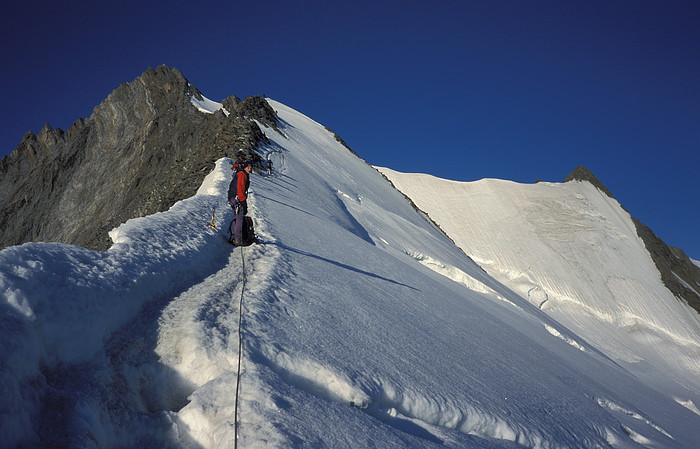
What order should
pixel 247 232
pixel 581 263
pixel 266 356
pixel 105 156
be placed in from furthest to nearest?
pixel 581 263
pixel 105 156
pixel 247 232
pixel 266 356

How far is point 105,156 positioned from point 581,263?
3686 cm

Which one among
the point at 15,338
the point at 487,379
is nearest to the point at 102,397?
the point at 15,338

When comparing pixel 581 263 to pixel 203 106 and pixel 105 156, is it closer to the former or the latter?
pixel 203 106

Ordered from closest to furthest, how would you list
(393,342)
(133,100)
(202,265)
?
(393,342) → (202,265) → (133,100)

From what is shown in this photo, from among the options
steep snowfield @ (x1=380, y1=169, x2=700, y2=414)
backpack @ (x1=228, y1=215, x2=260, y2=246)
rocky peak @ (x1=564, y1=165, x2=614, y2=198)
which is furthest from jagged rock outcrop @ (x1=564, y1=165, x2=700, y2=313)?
backpack @ (x1=228, y1=215, x2=260, y2=246)

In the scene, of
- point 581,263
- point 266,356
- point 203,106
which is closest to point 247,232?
point 266,356

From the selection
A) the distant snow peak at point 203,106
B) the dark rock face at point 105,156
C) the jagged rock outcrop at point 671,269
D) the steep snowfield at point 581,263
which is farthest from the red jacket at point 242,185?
the jagged rock outcrop at point 671,269

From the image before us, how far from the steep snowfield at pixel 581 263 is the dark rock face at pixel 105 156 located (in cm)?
2027

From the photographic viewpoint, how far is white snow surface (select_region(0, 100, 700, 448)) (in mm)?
2875

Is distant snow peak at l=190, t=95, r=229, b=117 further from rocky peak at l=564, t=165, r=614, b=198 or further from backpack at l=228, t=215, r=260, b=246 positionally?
rocky peak at l=564, t=165, r=614, b=198

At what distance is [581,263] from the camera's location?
31.6 m

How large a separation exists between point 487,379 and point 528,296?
998 inches

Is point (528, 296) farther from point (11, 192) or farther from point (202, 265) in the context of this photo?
point (11, 192)

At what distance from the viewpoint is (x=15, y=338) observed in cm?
269
